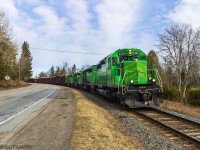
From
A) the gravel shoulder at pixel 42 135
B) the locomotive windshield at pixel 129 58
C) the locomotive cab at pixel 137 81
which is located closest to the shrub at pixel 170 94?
the locomotive cab at pixel 137 81

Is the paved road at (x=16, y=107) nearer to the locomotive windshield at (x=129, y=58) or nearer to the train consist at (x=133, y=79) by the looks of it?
the train consist at (x=133, y=79)

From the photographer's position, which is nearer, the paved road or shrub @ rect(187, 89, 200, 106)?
the paved road

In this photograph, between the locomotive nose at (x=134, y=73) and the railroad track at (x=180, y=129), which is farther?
the locomotive nose at (x=134, y=73)

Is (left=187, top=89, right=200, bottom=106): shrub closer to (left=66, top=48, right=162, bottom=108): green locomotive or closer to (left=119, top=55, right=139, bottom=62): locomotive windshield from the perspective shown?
(left=66, top=48, right=162, bottom=108): green locomotive

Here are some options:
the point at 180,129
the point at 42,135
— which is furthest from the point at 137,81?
the point at 42,135

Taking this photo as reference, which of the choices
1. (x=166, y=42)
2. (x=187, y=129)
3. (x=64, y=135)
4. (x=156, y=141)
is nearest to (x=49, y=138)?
(x=64, y=135)

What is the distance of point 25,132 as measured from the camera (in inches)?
374

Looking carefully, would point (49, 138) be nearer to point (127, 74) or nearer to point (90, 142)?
point (90, 142)

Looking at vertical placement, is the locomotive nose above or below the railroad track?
above

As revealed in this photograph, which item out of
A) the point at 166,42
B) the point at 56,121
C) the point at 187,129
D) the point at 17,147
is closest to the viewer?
the point at 17,147

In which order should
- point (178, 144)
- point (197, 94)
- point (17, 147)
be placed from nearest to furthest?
point (17, 147)
point (178, 144)
point (197, 94)

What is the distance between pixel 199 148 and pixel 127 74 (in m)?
9.14

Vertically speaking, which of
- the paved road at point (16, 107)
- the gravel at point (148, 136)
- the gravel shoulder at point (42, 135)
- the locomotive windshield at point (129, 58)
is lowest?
the gravel at point (148, 136)

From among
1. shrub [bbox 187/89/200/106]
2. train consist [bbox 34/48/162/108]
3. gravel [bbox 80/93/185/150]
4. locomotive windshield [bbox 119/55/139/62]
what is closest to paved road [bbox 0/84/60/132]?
gravel [bbox 80/93/185/150]
